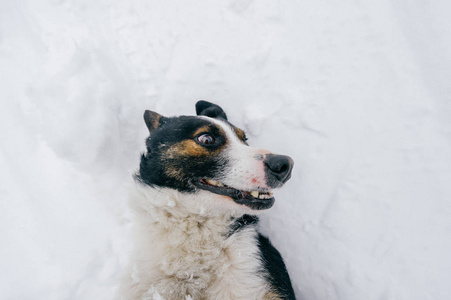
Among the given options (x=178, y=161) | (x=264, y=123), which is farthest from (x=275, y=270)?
(x=264, y=123)

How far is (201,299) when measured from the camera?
8.45 ft

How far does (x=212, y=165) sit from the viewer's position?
264 centimetres

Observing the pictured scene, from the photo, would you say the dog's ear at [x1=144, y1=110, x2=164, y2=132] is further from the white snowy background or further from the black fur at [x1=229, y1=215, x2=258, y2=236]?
the black fur at [x1=229, y1=215, x2=258, y2=236]

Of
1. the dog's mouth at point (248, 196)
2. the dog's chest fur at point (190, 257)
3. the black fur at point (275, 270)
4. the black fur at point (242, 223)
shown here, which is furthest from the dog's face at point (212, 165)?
the black fur at point (275, 270)

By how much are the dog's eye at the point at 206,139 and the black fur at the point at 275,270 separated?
1180 mm

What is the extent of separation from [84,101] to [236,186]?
3234 mm

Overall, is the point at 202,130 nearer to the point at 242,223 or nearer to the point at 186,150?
the point at 186,150

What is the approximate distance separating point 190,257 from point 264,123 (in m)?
2.15

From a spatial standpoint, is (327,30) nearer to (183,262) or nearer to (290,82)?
(290,82)

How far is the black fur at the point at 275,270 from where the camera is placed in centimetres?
258

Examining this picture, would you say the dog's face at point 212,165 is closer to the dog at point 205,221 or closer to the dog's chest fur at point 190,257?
the dog at point 205,221

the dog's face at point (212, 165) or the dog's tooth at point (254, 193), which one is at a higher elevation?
the dog's face at point (212, 165)

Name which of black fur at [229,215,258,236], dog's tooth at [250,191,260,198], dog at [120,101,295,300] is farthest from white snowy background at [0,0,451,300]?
dog's tooth at [250,191,260,198]

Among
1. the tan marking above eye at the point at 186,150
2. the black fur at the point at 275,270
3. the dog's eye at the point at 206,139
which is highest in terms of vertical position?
the dog's eye at the point at 206,139
